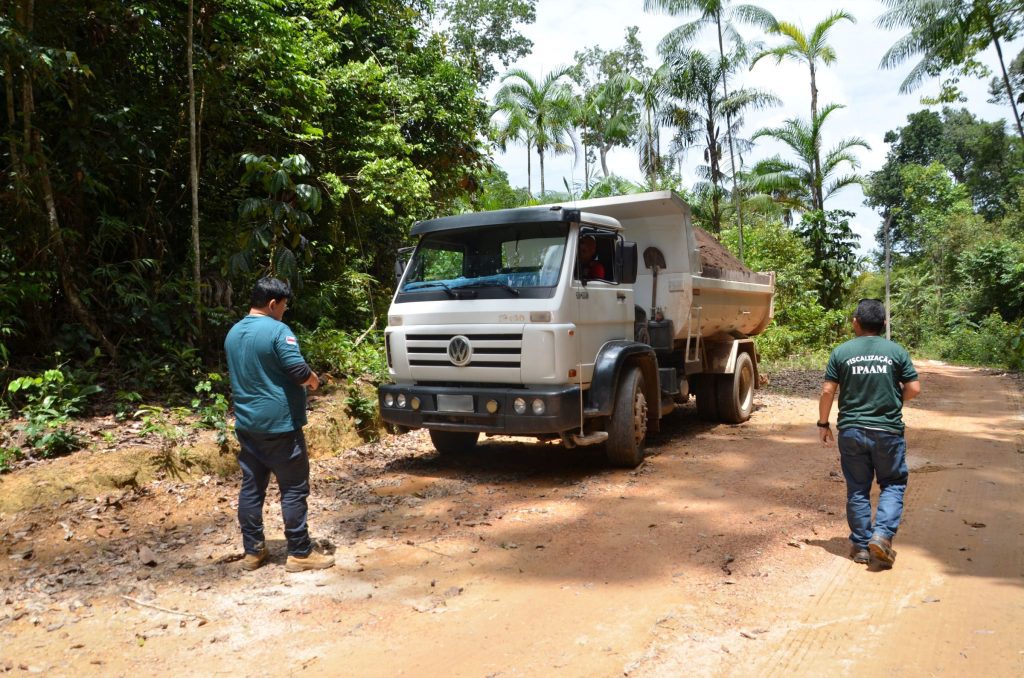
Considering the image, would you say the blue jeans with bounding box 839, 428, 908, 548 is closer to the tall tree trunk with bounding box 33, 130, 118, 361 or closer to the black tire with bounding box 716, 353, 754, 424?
the black tire with bounding box 716, 353, 754, 424

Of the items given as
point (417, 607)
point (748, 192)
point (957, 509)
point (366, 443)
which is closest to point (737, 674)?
point (417, 607)

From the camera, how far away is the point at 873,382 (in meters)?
4.55

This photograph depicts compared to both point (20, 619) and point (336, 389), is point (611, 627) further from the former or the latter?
point (336, 389)

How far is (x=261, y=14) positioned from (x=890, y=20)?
18449 mm

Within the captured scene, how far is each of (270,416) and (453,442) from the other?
3.60 m

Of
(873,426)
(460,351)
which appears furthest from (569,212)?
(873,426)

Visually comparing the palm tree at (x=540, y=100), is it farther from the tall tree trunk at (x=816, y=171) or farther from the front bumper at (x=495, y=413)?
the front bumper at (x=495, y=413)

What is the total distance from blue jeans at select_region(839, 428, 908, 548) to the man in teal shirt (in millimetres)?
3442

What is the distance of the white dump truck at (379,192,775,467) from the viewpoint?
631 centimetres

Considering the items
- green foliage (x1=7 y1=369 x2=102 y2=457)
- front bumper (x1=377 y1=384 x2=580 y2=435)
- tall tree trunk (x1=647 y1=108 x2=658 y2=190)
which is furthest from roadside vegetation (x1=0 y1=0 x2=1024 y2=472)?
tall tree trunk (x1=647 y1=108 x2=658 y2=190)

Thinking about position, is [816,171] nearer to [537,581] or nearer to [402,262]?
[402,262]

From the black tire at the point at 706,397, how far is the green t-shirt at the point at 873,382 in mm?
5301

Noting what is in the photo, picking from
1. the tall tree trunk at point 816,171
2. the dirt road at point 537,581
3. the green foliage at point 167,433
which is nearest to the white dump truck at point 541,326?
the dirt road at point 537,581

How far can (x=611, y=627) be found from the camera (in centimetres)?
367
